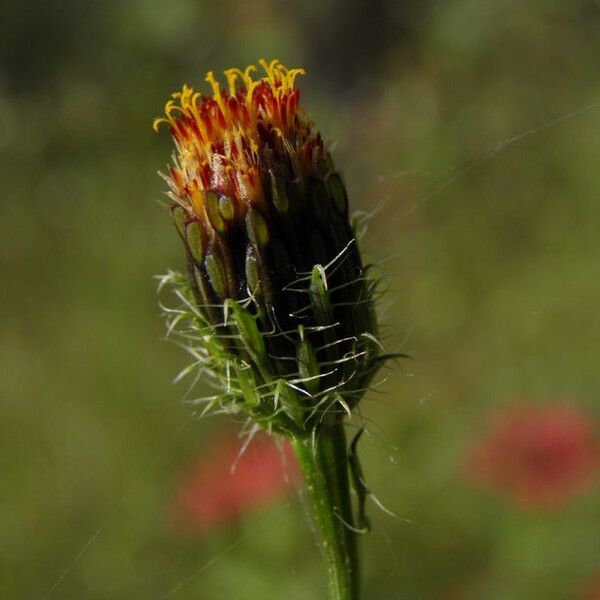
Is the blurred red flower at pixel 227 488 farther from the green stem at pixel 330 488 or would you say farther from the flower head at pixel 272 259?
the flower head at pixel 272 259

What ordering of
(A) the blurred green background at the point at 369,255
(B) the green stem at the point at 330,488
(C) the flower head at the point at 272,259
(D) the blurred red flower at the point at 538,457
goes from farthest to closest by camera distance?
(A) the blurred green background at the point at 369,255
(D) the blurred red flower at the point at 538,457
(B) the green stem at the point at 330,488
(C) the flower head at the point at 272,259

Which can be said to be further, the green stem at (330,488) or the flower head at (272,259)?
the green stem at (330,488)

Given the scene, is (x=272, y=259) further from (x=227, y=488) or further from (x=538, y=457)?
(x=538, y=457)

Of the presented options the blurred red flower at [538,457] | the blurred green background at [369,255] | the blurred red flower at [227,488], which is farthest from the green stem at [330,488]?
the blurred red flower at [538,457]

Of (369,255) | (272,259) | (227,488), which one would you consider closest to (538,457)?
(227,488)

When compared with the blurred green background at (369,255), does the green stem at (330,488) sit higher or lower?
lower

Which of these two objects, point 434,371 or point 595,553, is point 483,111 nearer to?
point 434,371
